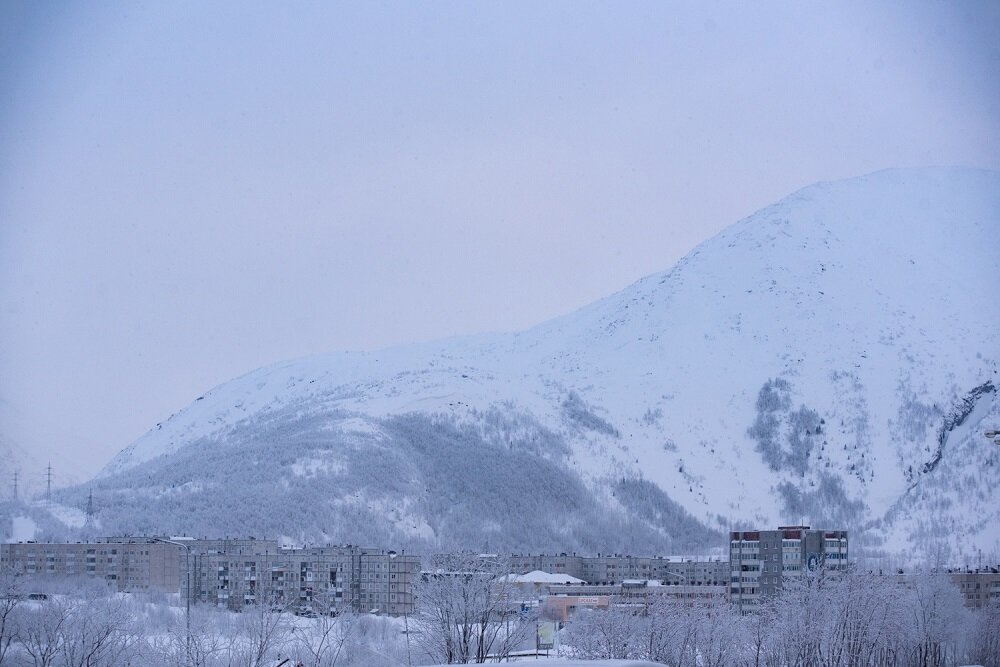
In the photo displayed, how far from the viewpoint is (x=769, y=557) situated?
84.7 meters

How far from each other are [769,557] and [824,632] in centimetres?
3479

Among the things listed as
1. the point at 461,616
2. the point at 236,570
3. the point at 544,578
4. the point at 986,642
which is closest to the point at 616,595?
the point at 544,578

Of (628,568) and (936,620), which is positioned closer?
(936,620)

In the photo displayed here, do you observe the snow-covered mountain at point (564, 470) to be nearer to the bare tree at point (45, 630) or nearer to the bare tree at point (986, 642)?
the bare tree at point (45, 630)

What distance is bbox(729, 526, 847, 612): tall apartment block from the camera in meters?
83.5

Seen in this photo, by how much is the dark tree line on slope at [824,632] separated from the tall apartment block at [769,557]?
→ 16445mm

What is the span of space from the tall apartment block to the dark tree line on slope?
1645 cm

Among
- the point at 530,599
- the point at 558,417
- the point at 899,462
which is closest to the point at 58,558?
the point at 530,599

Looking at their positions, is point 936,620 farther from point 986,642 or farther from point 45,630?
→ point 45,630

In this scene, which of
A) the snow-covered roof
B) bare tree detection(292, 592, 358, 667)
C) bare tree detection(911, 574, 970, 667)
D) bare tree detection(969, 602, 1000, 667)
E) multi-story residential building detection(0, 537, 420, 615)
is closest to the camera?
bare tree detection(292, 592, 358, 667)

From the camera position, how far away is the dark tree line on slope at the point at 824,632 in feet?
170

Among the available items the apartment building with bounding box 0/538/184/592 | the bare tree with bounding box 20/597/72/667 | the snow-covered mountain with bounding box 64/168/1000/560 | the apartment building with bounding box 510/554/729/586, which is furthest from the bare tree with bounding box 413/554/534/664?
the snow-covered mountain with bounding box 64/168/1000/560

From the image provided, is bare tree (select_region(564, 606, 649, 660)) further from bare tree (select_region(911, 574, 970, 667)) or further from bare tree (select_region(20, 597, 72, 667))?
bare tree (select_region(20, 597, 72, 667))

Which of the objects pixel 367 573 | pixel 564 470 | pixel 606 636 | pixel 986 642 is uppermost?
pixel 564 470
